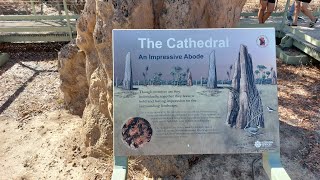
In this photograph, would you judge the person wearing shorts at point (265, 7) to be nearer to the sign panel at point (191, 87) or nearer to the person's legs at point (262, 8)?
the person's legs at point (262, 8)

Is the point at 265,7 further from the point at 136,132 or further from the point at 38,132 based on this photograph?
the point at 136,132

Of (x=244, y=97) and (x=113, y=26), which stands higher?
(x=113, y=26)

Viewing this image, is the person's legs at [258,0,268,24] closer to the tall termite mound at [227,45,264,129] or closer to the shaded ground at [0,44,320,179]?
the shaded ground at [0,44,320,179]

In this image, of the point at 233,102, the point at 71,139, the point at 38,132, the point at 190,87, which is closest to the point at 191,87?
the point at 190,87

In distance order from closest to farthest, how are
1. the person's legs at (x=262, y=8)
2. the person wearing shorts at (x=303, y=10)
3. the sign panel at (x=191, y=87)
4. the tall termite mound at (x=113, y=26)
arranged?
the sign panel at (x=191, y=87), the tall termite mound at (x=113, y=26), the person's legs at (x=262, y=8), the person wearing shorts at (x=303, y=10)

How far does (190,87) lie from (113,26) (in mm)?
1137

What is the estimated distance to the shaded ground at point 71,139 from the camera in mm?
3699

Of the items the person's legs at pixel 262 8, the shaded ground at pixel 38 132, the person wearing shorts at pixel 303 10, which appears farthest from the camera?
the person wearing shorts at pixel 303 10

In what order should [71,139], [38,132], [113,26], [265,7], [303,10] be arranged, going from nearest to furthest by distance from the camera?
[113,26]
[71,139]
[38,132]
[265,7]
[303,10]

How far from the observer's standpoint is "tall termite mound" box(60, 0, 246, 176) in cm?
329

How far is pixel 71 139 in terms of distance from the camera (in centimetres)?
421

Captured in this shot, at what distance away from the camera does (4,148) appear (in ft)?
13.9

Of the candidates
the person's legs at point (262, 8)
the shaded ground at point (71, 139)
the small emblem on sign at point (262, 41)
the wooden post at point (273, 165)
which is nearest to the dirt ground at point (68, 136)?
the shaded ground at point (71, 139)

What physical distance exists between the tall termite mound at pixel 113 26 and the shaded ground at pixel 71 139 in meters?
0.18
